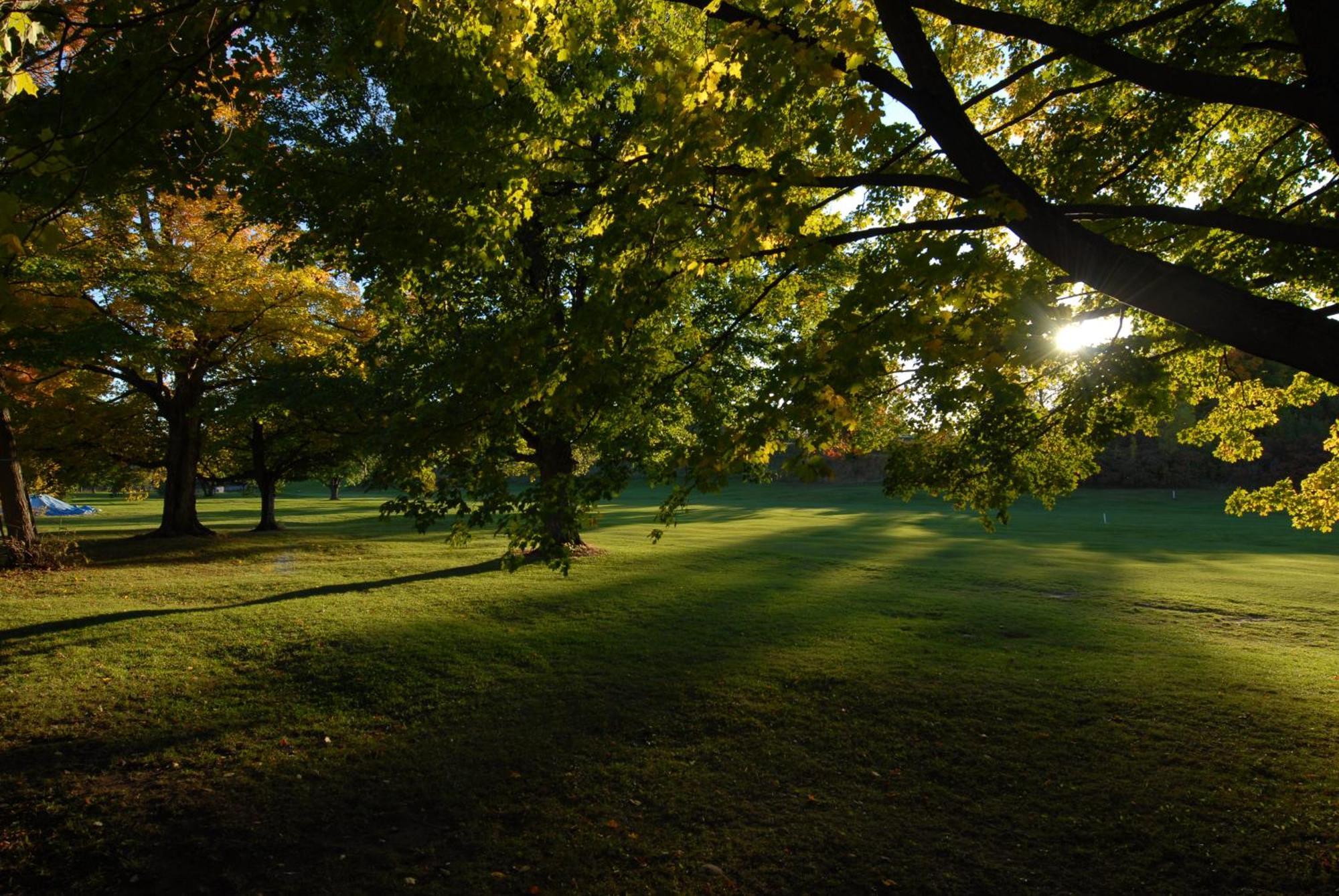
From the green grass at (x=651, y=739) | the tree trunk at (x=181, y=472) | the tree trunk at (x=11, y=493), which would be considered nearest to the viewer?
the green grass at (x=651, y=739)

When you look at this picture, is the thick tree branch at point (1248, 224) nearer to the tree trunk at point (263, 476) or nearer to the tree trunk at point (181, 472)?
the tree trunk at point (181, 472)

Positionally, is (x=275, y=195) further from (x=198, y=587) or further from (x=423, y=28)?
(x=198, y=587)

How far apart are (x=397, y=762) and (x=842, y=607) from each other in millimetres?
9515

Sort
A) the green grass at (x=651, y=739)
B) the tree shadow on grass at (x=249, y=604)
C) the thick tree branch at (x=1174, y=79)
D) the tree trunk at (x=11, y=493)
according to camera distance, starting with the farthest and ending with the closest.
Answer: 1. the tree trunk at (x=11, y=493)
2. the tree shadow on grass at (x=249, y=604)
3. the green grass at (x=651, y=739)
4. the thick tree branch at (x=1174, y=79)

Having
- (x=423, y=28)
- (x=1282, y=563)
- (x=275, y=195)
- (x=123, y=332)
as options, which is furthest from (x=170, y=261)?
(x=1282, y=563)

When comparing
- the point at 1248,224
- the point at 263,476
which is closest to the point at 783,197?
the point at 1248,224

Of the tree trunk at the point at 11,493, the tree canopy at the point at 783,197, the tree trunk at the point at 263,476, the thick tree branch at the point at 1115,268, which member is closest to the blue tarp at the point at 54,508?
the tree trunk at the point at 263,476

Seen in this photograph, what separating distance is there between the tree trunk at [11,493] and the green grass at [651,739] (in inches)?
51.7

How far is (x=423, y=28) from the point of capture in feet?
17.9

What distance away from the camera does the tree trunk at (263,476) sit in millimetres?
26703

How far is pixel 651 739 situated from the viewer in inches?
269

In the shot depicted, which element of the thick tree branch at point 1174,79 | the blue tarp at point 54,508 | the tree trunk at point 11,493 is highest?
the thick tree branch at point 1174,79

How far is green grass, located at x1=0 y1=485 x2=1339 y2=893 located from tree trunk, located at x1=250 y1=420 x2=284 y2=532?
1242 cm

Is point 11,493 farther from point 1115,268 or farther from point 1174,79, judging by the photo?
point 1174,79
